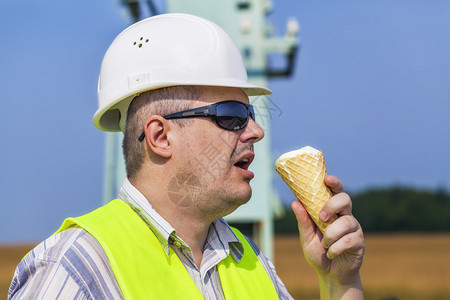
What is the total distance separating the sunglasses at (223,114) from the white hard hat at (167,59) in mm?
102

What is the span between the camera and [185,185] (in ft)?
8.39

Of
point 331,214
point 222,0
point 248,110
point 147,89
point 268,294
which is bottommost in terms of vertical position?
point 268,294

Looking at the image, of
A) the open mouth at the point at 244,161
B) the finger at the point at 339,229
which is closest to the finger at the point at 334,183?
the finger at the point at 339,229

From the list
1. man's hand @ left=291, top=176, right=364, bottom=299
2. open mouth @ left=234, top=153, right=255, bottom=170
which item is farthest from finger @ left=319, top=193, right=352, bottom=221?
open mouth @ left=234, top=153, right=255, bottom=170

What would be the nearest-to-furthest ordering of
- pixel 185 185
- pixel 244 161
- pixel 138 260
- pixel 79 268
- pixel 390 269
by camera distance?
pixel 79 268
pixel 138 260
pixel 185 185
pixel 244 161
pixel 390 269

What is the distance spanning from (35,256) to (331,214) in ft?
4.20

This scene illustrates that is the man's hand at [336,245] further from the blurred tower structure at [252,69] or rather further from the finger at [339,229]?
the blurred tower structure at [252,69]

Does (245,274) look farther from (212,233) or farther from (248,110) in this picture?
(248,110)

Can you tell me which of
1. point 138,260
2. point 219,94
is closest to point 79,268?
point 138,260

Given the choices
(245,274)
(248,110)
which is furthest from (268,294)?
(248,110)

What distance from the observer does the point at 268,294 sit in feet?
9.01

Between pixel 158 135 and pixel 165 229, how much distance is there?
46 cm

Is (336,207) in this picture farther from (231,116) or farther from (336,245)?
(231,116)

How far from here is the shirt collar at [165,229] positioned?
2.45m
